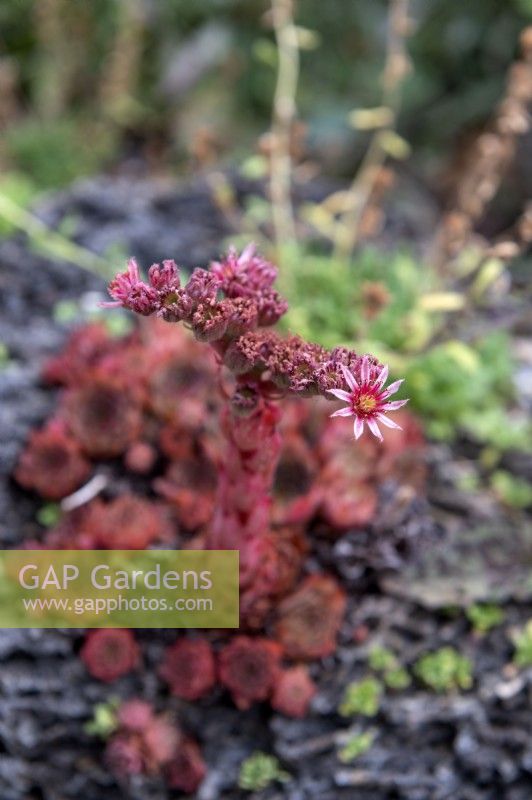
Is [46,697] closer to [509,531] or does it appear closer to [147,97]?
[509,531]

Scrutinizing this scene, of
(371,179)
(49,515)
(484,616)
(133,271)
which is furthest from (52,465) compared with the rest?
(371,179)

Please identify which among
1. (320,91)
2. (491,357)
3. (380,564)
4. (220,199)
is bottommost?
(380,564)

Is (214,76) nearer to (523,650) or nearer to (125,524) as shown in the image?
(125,524)

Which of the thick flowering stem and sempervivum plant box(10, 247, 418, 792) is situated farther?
the thick flowering stem

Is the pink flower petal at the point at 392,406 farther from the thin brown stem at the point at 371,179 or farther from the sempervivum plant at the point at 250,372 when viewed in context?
the thin brown stem at the point at 371,179

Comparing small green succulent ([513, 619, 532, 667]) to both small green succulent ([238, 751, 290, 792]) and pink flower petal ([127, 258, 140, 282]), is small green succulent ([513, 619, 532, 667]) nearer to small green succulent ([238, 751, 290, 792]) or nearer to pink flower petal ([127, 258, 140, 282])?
small green succulent ([238, 751, 290, 792])

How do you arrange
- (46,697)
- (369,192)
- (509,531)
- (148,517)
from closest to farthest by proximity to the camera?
(46,697)
(148,517)
(509,531)
(369,192)

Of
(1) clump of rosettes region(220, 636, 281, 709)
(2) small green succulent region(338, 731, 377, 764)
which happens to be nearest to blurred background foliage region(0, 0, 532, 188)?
(1) clump of rosettes region(220, 636, 281, 709)

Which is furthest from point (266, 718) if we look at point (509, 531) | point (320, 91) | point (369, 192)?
point (320, 91)
